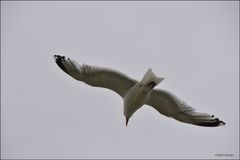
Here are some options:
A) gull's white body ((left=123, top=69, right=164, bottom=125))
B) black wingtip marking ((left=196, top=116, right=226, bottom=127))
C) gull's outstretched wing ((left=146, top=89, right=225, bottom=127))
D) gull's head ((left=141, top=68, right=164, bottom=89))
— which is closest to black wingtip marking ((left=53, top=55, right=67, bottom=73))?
gull's white body ((left=123, top=69, right=164, bottom=125))

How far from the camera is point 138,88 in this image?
17.1 m

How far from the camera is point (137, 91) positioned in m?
17.1

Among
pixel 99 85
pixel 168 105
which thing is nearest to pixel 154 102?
pixel 168 105

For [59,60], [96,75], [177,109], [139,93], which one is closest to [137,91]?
[139,93]

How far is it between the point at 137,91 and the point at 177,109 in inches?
48.5

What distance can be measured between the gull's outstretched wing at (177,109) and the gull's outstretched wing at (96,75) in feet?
2.40

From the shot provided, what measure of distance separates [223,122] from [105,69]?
3.15 meters

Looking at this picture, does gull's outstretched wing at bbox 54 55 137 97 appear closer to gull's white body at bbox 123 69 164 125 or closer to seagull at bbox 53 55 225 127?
seagull at bbox 53 55 225 127

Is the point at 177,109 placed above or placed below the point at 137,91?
below

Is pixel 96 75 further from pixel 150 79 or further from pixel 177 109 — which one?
pixel 177 109

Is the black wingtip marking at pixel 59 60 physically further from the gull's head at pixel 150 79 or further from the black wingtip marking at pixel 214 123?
the black wingtip marking at pixel 214 123

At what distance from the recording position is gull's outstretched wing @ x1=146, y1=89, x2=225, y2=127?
1761 cm

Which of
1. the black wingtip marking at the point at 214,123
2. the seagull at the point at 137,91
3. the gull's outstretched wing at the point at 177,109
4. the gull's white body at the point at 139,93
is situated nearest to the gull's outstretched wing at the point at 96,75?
the seagull at the point at 137,91

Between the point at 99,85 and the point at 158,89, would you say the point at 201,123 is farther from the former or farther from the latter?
the point at 99,85
